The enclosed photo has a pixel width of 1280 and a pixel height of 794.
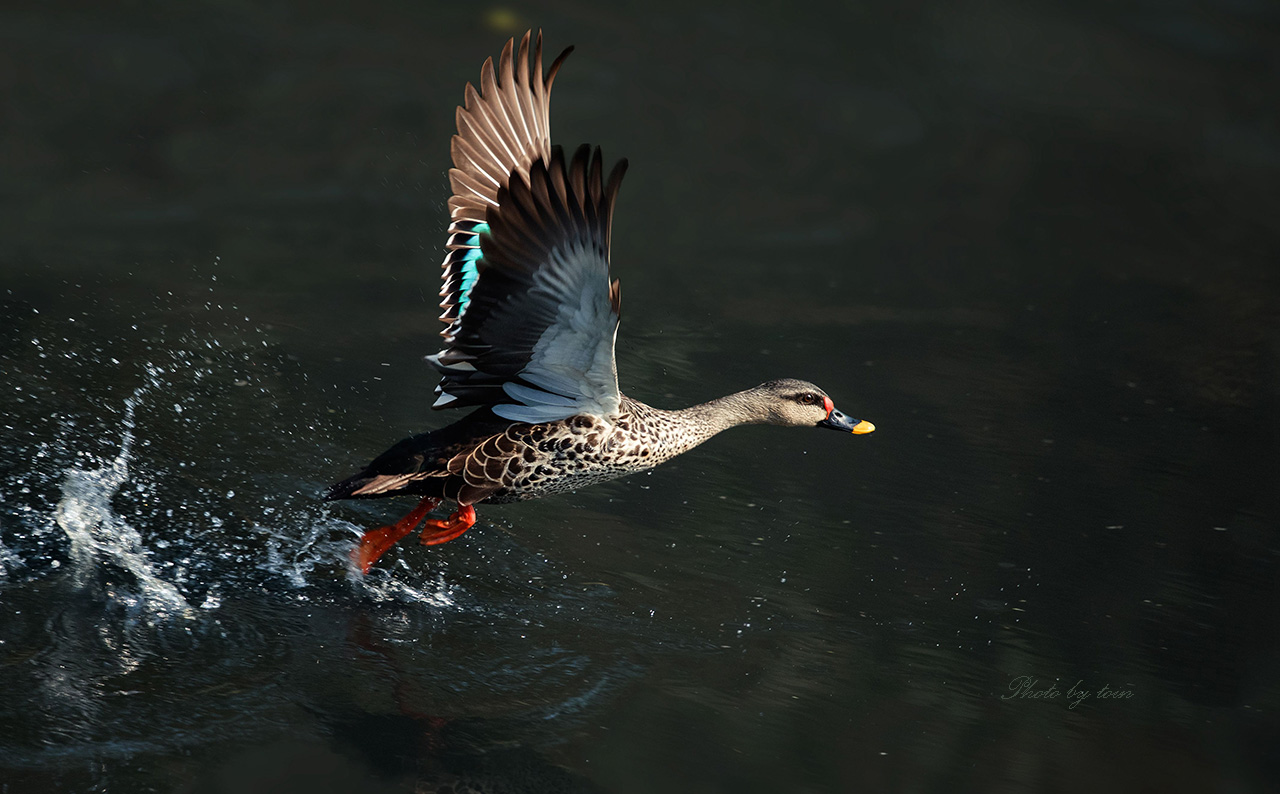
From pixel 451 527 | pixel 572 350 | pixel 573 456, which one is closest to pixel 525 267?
pixel 572 350

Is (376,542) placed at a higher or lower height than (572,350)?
lower

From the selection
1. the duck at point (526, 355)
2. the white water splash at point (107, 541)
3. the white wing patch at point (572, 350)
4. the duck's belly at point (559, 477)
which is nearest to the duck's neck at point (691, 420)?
the duck at point (526, 355)

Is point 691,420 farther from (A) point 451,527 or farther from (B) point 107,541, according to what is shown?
(B) point 107,541

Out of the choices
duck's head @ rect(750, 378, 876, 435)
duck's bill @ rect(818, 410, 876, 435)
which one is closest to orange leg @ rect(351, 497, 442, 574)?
duck's head @ rect(750, 378, 876, 435)

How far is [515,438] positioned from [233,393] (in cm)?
217

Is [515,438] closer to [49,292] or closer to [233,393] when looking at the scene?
[233,393]

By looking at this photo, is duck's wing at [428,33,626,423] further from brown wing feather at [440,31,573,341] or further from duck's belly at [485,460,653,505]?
duck's belly at [485,460,653,505]

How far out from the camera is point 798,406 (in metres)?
5.05

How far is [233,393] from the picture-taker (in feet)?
19.4

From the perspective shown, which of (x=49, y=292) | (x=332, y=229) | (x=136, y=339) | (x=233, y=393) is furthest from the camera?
(x=332, y=229)

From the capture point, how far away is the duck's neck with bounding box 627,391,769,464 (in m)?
4.58

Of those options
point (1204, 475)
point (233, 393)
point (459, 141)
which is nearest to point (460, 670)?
point (459, 141)

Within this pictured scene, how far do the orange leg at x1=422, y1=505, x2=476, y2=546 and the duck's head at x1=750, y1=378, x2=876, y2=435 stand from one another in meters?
1.30

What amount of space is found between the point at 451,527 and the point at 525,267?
1.30 m
